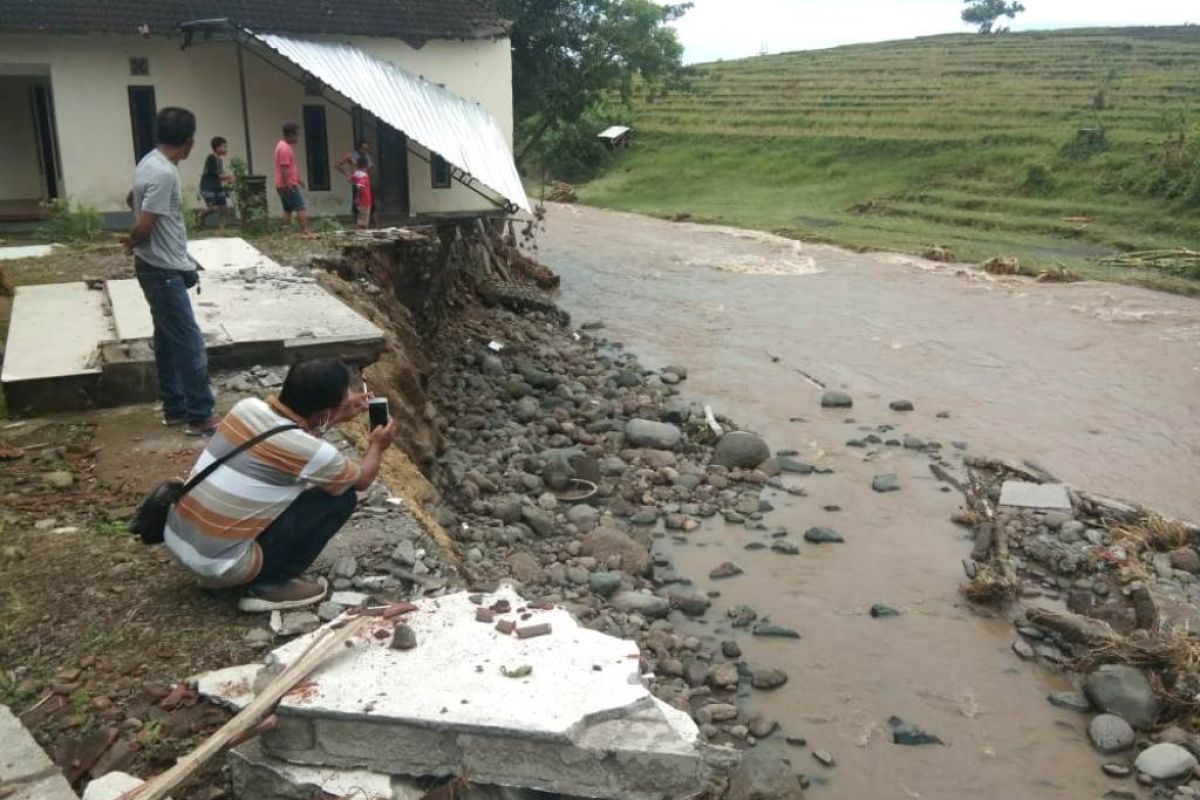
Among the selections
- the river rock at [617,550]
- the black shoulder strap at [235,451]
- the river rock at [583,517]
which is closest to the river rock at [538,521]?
the river rock at [583,517]

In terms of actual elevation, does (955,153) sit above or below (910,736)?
above

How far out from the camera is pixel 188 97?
1622 cm

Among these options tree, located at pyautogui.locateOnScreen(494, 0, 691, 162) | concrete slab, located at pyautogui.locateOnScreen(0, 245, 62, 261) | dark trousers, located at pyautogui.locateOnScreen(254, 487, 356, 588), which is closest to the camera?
dark trousers, located at pyautogui.locateOnScreen(254, 487, 356, 588)

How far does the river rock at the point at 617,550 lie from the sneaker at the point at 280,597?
4.19m

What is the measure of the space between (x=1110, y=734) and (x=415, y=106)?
12645 mm

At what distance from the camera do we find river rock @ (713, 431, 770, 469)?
11.4 meters

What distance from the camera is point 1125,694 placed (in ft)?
22.2

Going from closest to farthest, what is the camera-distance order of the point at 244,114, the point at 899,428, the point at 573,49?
the point at 899,428 → the point at 244,114 → the point at 573,49

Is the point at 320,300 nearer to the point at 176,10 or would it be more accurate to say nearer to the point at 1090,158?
the point at 176,10

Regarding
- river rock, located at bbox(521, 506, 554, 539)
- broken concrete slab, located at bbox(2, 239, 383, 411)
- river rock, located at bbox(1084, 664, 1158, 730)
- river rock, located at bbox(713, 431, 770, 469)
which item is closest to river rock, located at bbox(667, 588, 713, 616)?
river rock, located at bbox(521, 506, 554, 539)

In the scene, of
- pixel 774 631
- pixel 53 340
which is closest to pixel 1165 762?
pixel 774 631

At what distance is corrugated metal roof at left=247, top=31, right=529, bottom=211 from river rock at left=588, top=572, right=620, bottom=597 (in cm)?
820

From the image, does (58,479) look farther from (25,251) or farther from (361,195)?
(361,195)

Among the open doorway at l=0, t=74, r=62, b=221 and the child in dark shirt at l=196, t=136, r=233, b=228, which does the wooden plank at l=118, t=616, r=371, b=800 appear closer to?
the child in dark shirt at l=196, t=136, r=233, b=228
